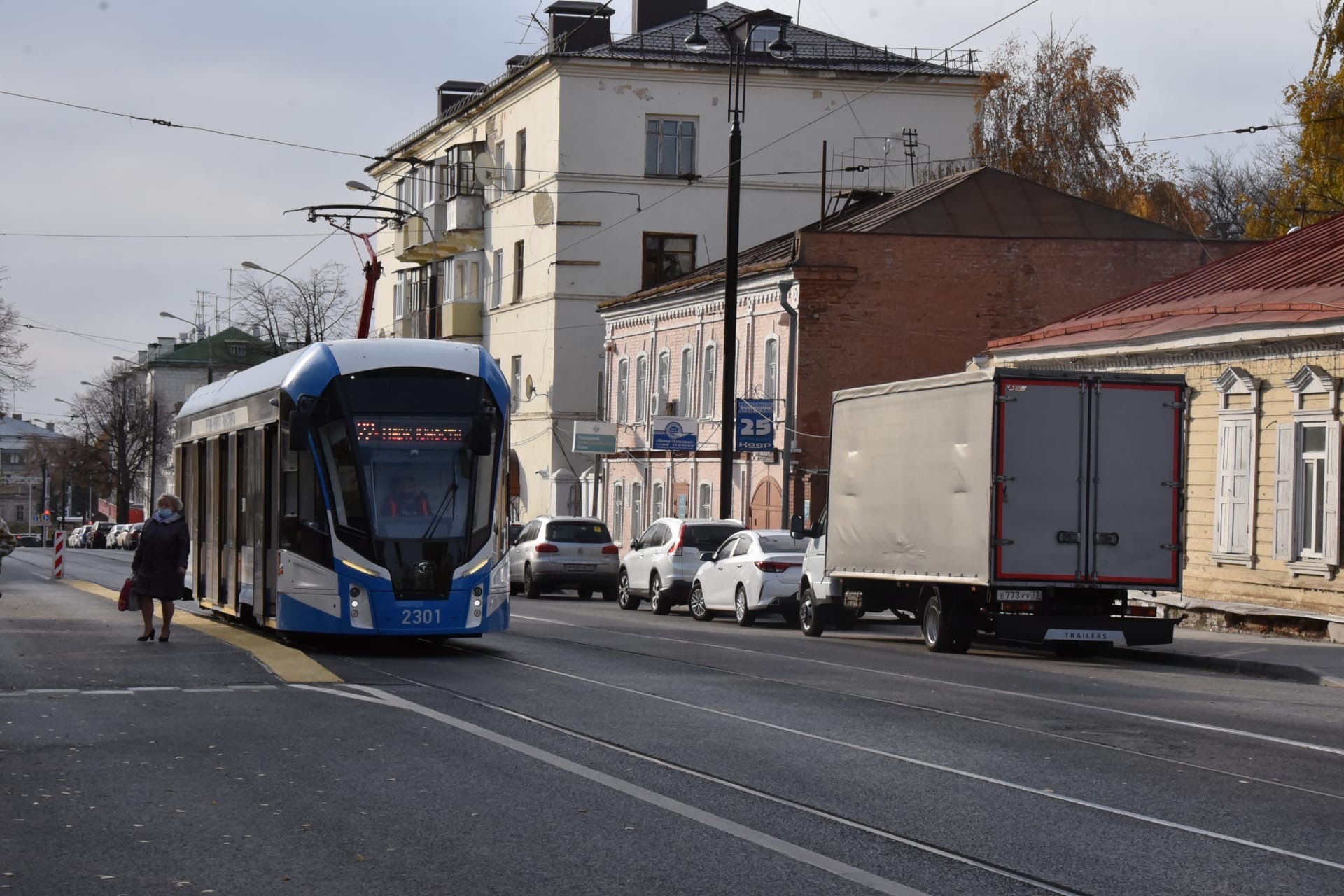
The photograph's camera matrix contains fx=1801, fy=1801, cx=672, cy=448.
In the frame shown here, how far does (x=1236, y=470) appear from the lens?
1053 inches

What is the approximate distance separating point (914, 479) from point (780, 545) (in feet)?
19.8

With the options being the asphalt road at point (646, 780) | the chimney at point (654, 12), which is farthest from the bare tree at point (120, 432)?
the asphalt road at point (646, 780)

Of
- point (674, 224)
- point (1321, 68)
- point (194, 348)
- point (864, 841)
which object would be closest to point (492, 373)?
point (864, 841)

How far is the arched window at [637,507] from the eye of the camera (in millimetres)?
51906

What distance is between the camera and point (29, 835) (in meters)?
8.27

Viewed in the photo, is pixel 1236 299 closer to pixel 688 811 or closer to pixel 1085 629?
pixel 1085 629

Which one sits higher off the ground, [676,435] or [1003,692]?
[676,435]

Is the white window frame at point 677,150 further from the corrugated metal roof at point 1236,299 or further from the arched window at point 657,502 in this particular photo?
the corrugated metal roof at point 1236,299

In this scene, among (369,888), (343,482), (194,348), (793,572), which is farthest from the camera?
(194,348)

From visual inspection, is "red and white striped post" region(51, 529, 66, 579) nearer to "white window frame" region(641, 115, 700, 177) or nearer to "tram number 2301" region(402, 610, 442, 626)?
"white window frame" region(641, 115, 700, 177)

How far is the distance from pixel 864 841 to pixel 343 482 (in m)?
10.9

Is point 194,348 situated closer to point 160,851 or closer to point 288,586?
point 288,586

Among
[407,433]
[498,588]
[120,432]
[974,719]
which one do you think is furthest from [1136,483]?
[120,432]

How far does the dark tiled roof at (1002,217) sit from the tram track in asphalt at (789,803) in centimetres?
3100
